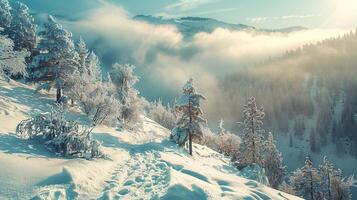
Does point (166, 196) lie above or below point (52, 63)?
below

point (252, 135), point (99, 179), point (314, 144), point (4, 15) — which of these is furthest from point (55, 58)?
point (314, 144)

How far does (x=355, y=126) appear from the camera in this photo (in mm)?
186125

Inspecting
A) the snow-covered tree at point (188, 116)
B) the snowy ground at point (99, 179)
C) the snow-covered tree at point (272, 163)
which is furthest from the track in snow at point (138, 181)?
the snow-covered tree at point (272, 163)

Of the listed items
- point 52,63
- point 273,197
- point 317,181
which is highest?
point 52,63

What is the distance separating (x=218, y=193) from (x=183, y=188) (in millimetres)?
2098

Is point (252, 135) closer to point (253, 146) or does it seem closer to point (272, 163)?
point (253, 146)

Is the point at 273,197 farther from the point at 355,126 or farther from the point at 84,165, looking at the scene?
the point at 355,126

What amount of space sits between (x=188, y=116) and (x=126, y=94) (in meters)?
13.2

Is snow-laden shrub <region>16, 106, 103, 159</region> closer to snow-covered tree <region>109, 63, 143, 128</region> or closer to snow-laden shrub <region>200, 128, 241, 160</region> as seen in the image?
snow-covered tree <region>109, 63, 143, 128</region>

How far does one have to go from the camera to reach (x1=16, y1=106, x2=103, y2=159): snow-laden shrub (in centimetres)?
2369

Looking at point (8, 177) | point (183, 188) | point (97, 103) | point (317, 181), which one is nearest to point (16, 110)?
point (97, 103)

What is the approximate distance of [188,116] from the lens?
47.7 meters

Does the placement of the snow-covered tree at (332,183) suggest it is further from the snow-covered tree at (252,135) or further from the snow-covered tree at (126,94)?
the snow-covered tree at (126,94)

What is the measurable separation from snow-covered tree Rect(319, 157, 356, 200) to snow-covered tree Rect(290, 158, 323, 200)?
1.25m
